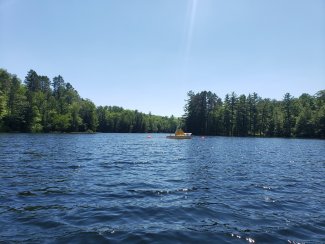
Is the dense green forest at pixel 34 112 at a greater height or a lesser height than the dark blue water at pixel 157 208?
greater

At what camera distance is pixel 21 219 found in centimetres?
1178

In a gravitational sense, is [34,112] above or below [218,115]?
below

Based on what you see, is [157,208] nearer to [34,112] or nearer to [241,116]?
[34,112]

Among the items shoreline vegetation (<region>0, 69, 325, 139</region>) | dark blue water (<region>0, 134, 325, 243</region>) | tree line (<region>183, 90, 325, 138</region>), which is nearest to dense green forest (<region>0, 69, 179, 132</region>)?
shoreline vegetation (<region>0, 69, 325, 139</region>)

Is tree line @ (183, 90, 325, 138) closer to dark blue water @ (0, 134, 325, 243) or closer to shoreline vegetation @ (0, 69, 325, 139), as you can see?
shoreline vegetation @ (0, 69, 325, 139)

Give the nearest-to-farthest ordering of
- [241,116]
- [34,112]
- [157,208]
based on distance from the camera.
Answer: [157,208]
[34,112]
[241,116]

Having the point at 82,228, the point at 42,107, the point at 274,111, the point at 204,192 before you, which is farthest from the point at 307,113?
the point at 82,228

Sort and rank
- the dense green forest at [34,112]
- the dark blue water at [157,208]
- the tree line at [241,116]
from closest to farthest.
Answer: the dark blue water at [157,208] < the dense green forest at [34,112] < the tree line at [241,116]

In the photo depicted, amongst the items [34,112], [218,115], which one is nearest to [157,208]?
[34,112]

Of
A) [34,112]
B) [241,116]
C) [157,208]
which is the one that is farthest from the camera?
[241,116]

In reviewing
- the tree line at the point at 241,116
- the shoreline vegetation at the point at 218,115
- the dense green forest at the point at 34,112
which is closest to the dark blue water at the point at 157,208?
the dense green forest at the point at 34,112

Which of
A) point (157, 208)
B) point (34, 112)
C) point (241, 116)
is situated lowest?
point (157, 208)

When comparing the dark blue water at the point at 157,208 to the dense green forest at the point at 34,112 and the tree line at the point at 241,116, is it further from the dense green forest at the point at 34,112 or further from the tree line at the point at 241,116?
the tree line at the point at 241,116

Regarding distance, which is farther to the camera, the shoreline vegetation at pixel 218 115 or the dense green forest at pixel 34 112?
the shoreline vegetation at pixel 218 115
